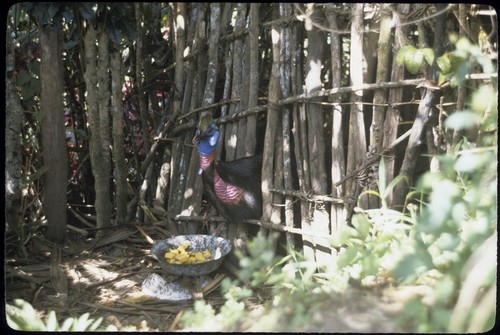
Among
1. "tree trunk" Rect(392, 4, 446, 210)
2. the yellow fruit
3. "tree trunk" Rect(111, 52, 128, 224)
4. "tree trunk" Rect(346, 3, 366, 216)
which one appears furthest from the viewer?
"tree trunk" Rect(111, 52, 128, 224)

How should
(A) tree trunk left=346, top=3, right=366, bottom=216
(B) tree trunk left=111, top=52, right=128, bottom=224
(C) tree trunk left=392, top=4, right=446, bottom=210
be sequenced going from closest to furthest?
1. (C) tree trunk left=392, top=4, right=446, bottom=210
2. (A) tree trunk left=346, top=3, right=366, bottom=216
3. (B) tree trunk left=111, top=52, right=128, bottom=224

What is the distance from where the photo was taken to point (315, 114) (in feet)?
10.6

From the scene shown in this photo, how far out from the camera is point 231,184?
3.46m

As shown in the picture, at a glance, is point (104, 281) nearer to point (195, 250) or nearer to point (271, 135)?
point (195, 250)

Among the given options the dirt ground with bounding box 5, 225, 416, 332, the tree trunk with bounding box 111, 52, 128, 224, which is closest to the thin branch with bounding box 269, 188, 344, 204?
the dirt ground with bounding box 5, 225, 416, 332

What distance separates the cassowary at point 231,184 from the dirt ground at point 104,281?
0.37 metres

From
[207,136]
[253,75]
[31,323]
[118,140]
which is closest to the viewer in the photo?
[31,323]

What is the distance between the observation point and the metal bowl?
319cm

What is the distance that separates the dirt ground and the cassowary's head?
721 millimetres

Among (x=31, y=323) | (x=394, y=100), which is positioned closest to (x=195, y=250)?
(x=31, y=323)

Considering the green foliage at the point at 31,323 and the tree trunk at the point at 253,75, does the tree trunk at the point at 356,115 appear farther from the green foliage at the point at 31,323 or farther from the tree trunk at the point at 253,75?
the green foliage at the point at 31,323

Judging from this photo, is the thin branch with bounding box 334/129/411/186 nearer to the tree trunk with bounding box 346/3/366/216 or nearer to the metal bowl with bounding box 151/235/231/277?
the tree trunk with bounding box 346/3/366/216

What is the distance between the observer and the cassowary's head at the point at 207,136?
11.0 feet

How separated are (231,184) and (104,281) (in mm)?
947
